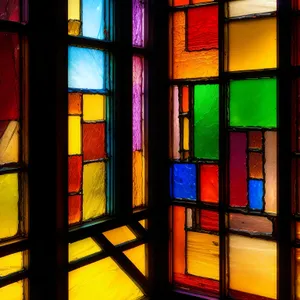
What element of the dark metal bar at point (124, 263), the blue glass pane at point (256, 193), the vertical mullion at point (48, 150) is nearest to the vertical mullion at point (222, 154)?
the blue glass pane at point (256, 193)

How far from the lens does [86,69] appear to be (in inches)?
130

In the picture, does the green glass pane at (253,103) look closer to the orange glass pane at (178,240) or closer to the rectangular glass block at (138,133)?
the rectangular glass block at (138,133)

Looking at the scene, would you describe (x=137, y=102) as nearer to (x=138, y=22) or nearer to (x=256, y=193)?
(x=138, y=22)

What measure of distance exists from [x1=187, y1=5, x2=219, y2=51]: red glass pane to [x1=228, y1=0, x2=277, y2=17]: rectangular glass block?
131 mm

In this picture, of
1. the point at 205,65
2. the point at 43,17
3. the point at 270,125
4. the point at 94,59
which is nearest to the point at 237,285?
the point at 270,125

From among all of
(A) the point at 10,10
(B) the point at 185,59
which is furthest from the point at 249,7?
(A) the point at 10,10

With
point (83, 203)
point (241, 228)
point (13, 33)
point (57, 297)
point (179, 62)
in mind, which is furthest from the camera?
point (179, 62)

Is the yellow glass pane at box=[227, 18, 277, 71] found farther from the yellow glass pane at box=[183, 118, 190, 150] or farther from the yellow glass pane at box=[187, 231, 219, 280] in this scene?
the yellow glass pane at box=[187, 231, 219, 280]

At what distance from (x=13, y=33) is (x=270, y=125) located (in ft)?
6.02

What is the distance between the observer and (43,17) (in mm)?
2959

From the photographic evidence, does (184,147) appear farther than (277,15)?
Yes

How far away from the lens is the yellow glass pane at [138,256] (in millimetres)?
3659

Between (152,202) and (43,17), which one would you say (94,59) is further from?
(152,202)

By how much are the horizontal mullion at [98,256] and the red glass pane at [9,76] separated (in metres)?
1.04
